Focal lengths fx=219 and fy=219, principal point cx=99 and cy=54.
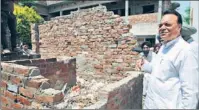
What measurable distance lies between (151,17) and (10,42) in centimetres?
A: 1021

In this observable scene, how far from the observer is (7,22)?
4875 millimetres

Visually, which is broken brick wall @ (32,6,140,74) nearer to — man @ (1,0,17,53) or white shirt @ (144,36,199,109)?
man @ (1,0,17,53)

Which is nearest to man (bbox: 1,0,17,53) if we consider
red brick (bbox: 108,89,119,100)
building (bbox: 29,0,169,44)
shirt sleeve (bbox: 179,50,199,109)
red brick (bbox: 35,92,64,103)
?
red brick (bbox: 35,92,64,103)

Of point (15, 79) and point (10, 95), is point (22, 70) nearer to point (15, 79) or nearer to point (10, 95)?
point (15, 79)

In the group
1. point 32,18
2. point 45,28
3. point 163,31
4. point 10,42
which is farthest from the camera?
point 32,18

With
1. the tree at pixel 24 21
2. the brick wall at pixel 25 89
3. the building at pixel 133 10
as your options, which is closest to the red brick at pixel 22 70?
the brick wall at pixel 25 89

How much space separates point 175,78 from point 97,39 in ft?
15.3

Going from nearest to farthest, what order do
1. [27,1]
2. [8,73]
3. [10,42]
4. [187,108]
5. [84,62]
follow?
[187,108] → [8,73] → [10,42] → [84,62] → [27,1]

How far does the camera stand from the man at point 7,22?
4.65 metres

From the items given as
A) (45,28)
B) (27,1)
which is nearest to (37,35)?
(45,28)

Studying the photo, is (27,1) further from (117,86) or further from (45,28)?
(117,86)

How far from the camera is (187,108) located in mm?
1543

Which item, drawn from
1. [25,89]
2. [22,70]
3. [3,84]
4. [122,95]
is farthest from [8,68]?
[122,95]

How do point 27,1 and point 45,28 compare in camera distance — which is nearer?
point 45,28
